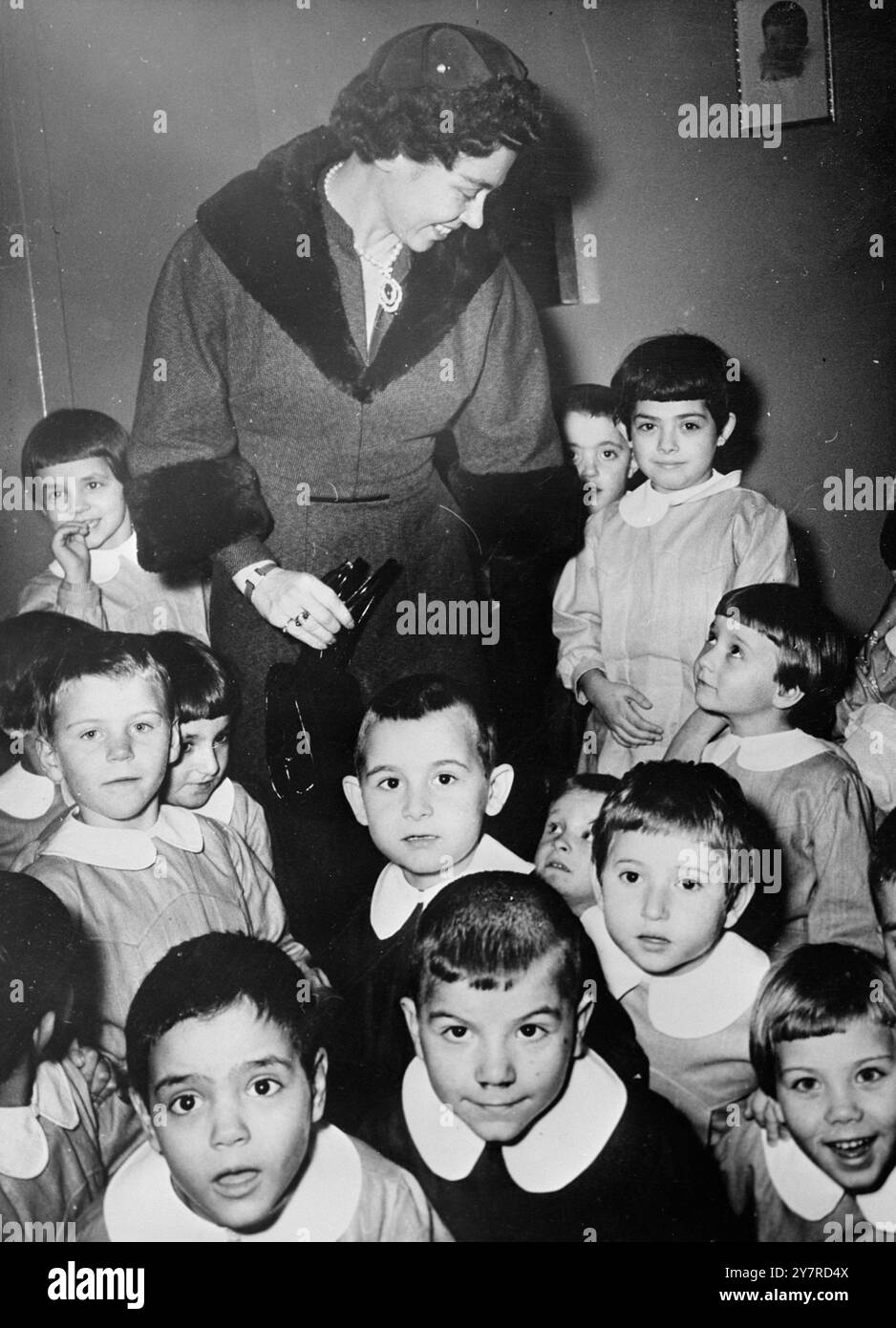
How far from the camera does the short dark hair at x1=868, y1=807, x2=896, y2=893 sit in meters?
1.61

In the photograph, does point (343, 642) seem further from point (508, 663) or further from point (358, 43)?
point (358, 43)

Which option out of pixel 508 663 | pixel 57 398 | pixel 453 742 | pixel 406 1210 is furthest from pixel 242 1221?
pixel 57 398

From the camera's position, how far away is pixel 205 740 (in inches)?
64.3

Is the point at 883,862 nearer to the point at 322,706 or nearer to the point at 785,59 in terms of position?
the point at 322,706

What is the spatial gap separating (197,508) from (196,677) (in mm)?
242

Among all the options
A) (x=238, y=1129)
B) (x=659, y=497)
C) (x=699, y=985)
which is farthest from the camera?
A: (x=659, y=497)

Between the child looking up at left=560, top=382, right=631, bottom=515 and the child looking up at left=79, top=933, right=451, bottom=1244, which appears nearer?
the child looking up at left=79, top=933, right=451, bottom=1244

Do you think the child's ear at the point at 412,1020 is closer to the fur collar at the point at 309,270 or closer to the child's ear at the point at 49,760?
the child's ear at the point at 49,760

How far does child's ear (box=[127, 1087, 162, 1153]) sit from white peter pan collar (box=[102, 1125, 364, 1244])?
0.02m

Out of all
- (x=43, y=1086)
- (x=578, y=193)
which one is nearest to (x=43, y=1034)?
(x=43, y=1086)

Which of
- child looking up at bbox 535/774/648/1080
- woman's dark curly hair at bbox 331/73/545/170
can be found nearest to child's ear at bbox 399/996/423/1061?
child looking up at bbox 535/774/648/1080

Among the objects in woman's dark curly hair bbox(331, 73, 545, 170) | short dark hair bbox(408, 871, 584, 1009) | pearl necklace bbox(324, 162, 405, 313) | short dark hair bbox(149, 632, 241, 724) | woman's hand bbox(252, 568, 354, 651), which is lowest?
short dark hair bbox(408, 871, 584, 1009)

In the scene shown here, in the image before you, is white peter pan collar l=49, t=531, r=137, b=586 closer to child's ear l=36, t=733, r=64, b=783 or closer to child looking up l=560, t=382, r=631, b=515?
child's ear l=36, t=733, r=64, b=783

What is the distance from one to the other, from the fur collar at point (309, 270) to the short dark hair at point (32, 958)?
84 centimetres
